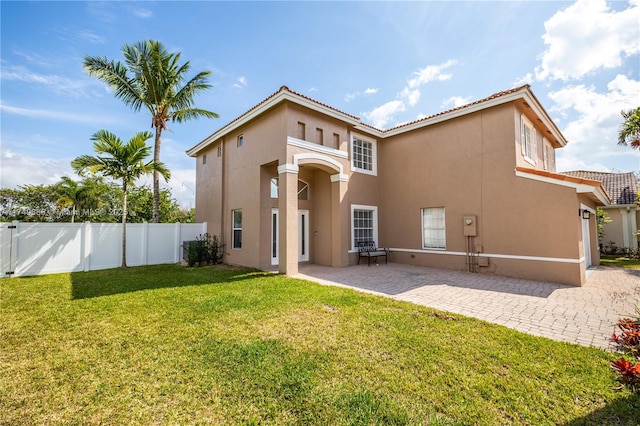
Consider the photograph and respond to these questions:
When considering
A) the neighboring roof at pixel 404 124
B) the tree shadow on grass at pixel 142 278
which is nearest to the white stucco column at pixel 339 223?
the neighboring roof at pixel 404 124

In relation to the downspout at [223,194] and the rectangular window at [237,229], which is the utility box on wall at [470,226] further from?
the downspout at [223,194]

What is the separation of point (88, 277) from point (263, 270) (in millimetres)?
5902

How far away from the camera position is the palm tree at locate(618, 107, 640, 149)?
1160 centimetres

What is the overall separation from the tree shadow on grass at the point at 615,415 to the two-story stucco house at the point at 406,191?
7099mm

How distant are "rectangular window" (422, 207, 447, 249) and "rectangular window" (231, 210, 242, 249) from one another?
8.27 meters

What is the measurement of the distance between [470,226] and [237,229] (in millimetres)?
9878

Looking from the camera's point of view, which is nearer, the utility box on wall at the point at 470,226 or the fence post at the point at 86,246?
the utility box on wall at the point at 470,226

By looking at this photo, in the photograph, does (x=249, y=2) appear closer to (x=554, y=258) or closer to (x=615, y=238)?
(x=554, y=258)

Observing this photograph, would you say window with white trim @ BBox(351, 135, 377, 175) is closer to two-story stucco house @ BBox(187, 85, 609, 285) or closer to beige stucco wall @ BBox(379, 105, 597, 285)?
two-story stucco house @ BBox(187, 85, 609, 285)

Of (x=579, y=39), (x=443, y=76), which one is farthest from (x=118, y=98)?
(x=579, y=39)

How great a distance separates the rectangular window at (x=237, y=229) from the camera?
12477 mm

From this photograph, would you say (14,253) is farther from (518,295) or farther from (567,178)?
(567,178)

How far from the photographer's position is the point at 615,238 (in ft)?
55.6

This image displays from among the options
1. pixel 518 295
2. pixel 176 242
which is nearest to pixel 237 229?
pixel 176 242
